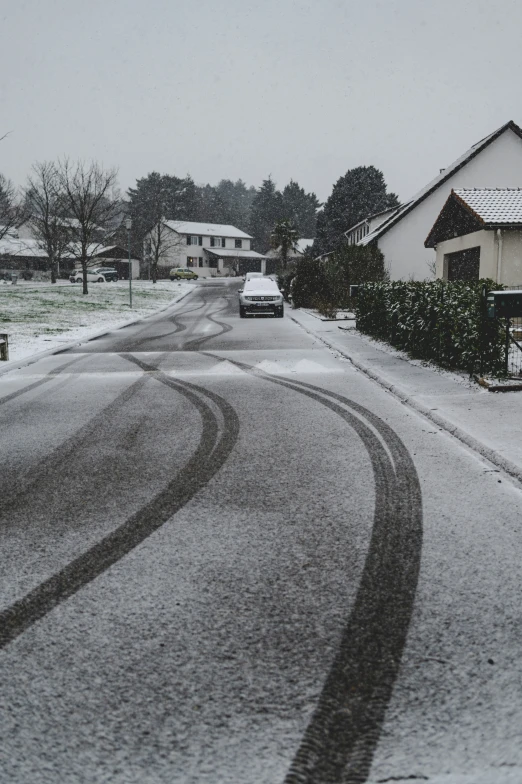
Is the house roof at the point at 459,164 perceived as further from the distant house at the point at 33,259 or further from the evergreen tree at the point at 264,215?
→ the evergreen tree at the point at 264,215

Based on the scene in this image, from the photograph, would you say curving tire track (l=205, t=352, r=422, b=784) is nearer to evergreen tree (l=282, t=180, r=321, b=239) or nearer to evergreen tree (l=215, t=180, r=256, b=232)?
evergreen tree (l=282, t=180, r=321, b=239)

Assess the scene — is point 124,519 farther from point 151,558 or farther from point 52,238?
point 52,238

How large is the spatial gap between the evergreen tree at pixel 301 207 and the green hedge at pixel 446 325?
11577 cm

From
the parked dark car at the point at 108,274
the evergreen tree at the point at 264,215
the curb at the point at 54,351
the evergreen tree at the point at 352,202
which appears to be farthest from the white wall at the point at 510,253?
the evergreen tree at the point at 264,215

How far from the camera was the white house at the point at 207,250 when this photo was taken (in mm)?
93500

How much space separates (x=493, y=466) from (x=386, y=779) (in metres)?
4.15

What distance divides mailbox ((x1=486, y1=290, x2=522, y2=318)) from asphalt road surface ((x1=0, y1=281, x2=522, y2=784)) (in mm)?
3182

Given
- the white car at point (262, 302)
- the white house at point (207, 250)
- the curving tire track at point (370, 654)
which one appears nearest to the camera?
the curving tire track at point (370, 654)

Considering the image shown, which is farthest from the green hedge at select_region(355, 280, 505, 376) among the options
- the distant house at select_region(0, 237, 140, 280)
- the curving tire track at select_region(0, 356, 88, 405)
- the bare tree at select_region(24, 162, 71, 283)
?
the distant house at select_region(0, 237, 140, 280)

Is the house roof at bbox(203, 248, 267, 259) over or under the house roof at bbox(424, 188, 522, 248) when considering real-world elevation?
over

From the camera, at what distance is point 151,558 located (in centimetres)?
393

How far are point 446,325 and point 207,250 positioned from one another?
8818 cm

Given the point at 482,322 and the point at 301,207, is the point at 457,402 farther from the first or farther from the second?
the point at 301,207

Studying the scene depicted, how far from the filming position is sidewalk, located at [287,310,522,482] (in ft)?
20.8
